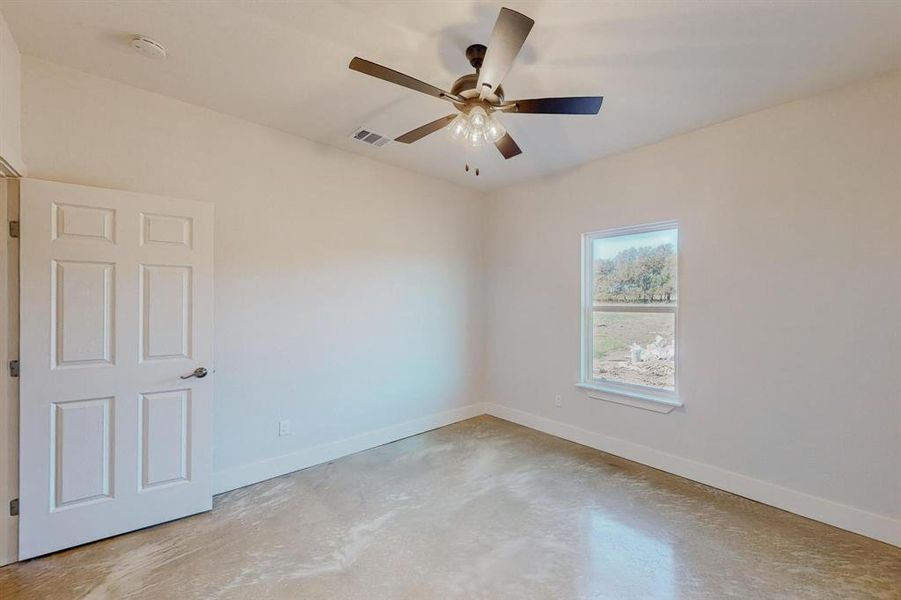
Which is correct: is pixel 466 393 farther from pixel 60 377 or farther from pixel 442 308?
pixel 60 377

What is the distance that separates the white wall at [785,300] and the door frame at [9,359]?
413 centimetres

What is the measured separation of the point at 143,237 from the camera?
244 cm

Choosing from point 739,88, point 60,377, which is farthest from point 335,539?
point 739,88

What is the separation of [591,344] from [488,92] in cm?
278

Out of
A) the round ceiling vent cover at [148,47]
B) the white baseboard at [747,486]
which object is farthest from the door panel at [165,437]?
the white baseboard at [747,486]

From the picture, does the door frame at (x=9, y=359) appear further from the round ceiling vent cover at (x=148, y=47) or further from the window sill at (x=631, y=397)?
the window sill at (x=631, y=397)

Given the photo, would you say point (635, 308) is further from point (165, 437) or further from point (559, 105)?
point (165, 437)

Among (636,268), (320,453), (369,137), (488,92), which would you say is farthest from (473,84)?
(320,453)

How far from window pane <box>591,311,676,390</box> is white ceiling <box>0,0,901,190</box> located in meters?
1.66

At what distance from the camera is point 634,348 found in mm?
3588

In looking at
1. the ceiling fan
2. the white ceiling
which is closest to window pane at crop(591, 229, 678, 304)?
the white ceiling

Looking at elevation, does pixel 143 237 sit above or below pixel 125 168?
below

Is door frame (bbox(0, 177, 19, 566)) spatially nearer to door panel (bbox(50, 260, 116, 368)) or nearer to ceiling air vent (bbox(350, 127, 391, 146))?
door panel (bbox(50, 260, 116, 368))

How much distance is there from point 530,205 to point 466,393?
2.34m
